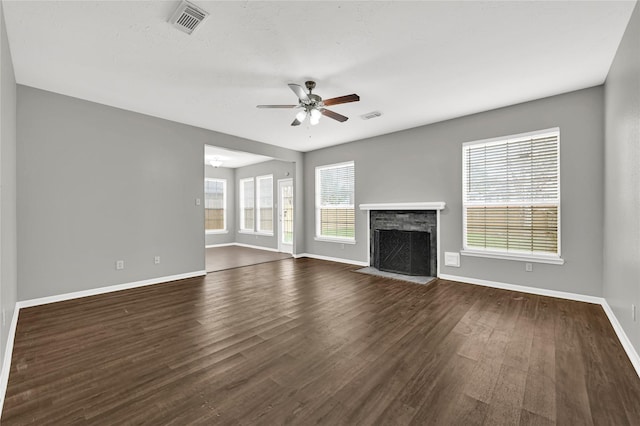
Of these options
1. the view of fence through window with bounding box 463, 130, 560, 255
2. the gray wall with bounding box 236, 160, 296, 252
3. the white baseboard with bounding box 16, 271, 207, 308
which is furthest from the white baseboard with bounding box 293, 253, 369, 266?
the white baseboard with bounding box 16, 271, 207, 308

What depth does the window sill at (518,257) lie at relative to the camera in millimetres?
3792

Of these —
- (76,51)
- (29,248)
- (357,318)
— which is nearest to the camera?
(76,51)

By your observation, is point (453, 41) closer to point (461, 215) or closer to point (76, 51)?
point (461, 215)

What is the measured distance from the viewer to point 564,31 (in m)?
2.44

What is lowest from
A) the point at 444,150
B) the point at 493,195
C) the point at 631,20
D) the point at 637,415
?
the point at 637,415

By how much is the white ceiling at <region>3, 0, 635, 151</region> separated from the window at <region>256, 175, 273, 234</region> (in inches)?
185

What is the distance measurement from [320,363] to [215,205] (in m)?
8.37

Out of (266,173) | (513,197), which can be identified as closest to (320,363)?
(513,197)

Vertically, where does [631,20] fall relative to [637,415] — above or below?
above

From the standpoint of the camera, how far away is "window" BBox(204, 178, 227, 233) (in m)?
9.38

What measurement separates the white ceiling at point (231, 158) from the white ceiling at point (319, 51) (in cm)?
309

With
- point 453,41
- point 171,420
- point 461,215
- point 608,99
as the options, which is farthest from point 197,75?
point 608,99

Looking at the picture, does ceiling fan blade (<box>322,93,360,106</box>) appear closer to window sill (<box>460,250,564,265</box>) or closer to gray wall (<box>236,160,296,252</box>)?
window sill (<box>460,250,564,265</box>)

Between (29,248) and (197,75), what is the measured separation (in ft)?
9.97
